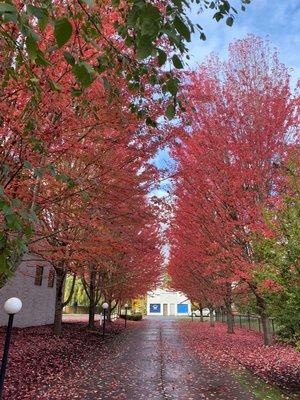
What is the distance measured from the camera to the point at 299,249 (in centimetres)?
774

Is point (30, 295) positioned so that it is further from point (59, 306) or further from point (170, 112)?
point (170, 112)

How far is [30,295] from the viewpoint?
21.7 m

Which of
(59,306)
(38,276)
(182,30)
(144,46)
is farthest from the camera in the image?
(38,276)

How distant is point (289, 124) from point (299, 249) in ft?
22.4

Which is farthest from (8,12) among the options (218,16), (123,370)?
(123,370)

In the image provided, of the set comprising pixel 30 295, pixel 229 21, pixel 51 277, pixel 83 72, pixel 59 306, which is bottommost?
pixel 59 306

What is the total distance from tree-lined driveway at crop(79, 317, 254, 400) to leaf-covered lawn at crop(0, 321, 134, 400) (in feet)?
2.26

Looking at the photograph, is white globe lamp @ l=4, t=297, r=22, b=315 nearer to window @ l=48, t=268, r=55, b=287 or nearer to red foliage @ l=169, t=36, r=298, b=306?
red foliage @ l=169, t=36, r=298, b=306

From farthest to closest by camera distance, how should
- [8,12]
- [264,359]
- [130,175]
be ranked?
[264,359], [130,175], [8,12]

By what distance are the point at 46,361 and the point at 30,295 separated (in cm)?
1050

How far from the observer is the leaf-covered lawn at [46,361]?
27.6 feet

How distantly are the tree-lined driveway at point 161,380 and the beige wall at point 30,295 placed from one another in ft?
24.5

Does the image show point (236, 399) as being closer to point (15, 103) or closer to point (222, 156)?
point (15, 103)

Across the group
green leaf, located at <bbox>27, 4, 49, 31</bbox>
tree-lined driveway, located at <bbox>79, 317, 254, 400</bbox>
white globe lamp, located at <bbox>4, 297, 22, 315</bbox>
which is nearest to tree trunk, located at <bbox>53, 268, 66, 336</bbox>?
tree-lined driveway, located at <bbox>79, 317, 254, 400</bbox>
